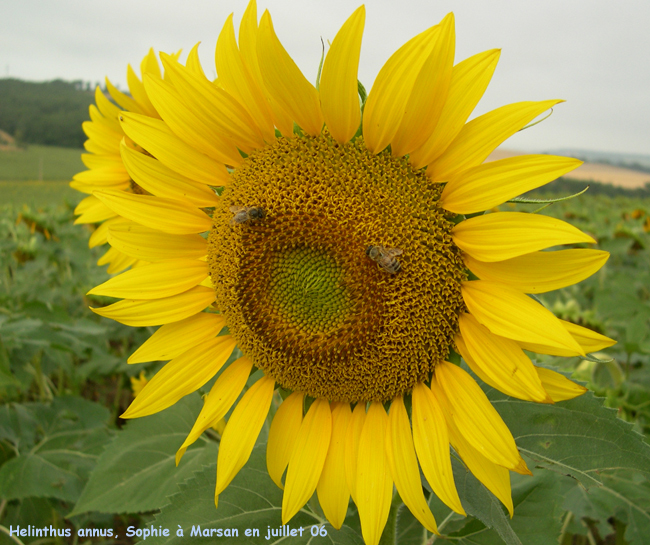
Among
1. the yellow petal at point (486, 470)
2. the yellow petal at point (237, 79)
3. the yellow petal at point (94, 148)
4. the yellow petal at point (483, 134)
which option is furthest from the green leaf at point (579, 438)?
the yellow petal at point (94, 148)

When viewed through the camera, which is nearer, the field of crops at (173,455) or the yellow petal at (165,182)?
the field of crops at (173,455)

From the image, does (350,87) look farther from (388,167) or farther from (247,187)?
(247,187)

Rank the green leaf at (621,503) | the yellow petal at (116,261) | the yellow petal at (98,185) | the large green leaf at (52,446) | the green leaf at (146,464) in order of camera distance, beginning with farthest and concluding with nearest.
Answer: the large green leaf at (52,446)
the yellow petal at (98,185)
the yellow petal at (116,261)
the green leaf at (621,503)
the green leaf at (146,464)

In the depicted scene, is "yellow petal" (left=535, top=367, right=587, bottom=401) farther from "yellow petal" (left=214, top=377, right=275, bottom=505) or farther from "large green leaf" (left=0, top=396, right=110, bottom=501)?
"large green leaf" (left=0, top=396, right=110, bottom=501)

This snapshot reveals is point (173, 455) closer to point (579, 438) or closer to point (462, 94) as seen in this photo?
point (579, 438)

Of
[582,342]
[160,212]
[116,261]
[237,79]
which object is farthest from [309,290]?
[116,261]

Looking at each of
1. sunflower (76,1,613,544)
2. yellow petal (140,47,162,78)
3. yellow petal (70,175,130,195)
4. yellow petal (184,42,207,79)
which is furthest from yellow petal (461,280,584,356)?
yellow petal (70,175,130,195)

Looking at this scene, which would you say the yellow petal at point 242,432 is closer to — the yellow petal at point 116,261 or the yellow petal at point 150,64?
the yellow petal at point 116,261
